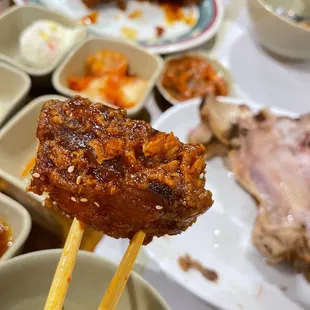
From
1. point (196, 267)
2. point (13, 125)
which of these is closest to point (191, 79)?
point (13, 125)

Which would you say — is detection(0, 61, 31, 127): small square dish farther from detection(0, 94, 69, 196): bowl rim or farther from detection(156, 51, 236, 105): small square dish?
detection(156, 51, 236, 105): small square dish

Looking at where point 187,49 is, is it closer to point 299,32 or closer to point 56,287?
point 299,32

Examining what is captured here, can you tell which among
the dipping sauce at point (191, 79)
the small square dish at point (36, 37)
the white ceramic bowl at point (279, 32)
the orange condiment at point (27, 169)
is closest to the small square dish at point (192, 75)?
the dipping sauce at point (191, 79)

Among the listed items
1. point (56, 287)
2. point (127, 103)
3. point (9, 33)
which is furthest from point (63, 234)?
point (9, 33)

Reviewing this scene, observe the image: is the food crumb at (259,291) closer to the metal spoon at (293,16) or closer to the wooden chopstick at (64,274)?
the wooden chopstick at (64,274)

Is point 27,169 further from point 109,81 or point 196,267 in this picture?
point 196,267
